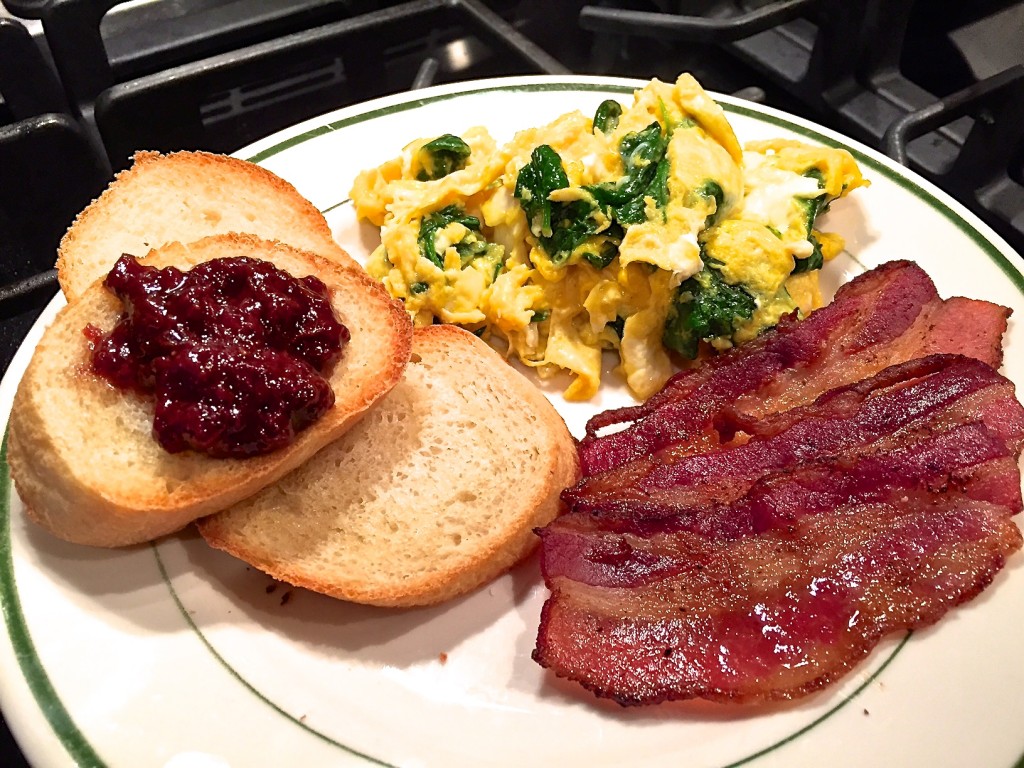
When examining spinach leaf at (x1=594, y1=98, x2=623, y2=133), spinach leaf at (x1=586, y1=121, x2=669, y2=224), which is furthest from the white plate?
spinach leaf at (x1=594, y1=98, x2=623, y2=133)

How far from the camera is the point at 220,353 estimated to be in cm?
179

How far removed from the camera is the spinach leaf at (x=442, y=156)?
2641 millimetres

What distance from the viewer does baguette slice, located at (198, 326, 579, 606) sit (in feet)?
6.24

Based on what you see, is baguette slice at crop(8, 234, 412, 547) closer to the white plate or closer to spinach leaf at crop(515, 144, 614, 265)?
the white plate

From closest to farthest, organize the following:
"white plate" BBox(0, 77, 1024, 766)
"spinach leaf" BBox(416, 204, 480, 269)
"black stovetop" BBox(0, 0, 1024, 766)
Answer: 1. "white plate" BBox(0, 77, 1024, 766)
2. "spinach leaf" BBox(416, 204, 480, 269)
3. "black stovetop" BBox(0, 0, 1024, 766)

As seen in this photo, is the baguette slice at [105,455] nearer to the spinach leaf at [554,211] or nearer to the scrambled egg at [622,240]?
the scrambled egg at [622,240]

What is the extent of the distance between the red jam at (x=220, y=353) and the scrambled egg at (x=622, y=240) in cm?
61

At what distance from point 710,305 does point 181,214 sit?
153 cm

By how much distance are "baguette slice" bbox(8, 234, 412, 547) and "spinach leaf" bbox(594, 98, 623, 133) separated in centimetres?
116

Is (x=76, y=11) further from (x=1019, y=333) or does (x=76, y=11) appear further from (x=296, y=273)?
(x=1019, y=333)

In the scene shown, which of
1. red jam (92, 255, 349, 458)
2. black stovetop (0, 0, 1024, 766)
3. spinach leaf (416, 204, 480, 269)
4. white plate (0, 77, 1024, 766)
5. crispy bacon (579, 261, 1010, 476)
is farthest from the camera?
black stovetop (0, 0, 1024, 766)

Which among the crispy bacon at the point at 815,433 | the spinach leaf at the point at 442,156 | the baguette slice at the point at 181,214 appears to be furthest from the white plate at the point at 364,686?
the spinach leaf at the point at 442,156

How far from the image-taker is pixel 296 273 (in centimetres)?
214

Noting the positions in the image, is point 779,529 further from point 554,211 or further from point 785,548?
point 554,211
